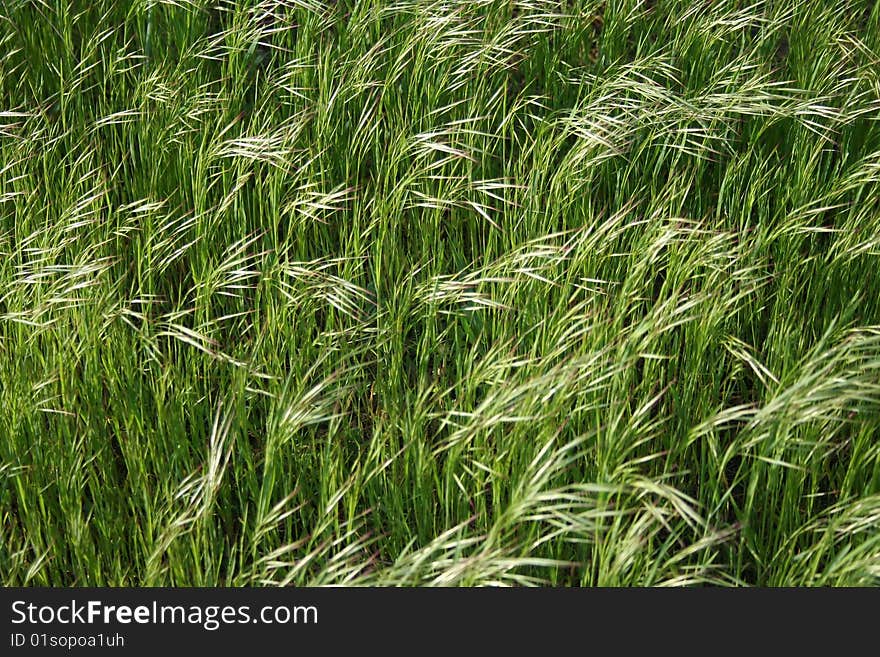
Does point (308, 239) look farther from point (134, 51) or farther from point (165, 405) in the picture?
point (134, 51)

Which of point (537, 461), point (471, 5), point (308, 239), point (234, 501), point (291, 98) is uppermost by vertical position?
point (471, 5)

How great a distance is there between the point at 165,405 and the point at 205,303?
8.8 inches

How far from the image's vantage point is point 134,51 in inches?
102

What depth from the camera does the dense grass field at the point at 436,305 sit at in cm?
167

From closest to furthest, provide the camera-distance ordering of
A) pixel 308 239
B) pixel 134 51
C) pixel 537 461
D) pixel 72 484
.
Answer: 1. pixel 537 461
2. pixel 72 484
3. pixel 308 239
4. pixel 134 51

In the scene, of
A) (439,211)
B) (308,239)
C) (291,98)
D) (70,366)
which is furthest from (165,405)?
(291,98)

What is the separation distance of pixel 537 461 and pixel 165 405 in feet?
2.54

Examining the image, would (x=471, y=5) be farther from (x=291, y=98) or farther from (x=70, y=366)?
(x=70, y=366)

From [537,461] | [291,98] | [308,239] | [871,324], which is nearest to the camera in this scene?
[537,461]

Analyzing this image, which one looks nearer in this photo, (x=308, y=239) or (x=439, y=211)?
(x=439, y=211)

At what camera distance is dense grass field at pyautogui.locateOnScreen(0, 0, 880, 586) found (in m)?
1.67

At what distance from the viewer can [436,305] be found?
6.31 feet

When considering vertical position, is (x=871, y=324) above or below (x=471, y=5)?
below

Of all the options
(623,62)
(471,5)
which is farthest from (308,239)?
(623,62)
